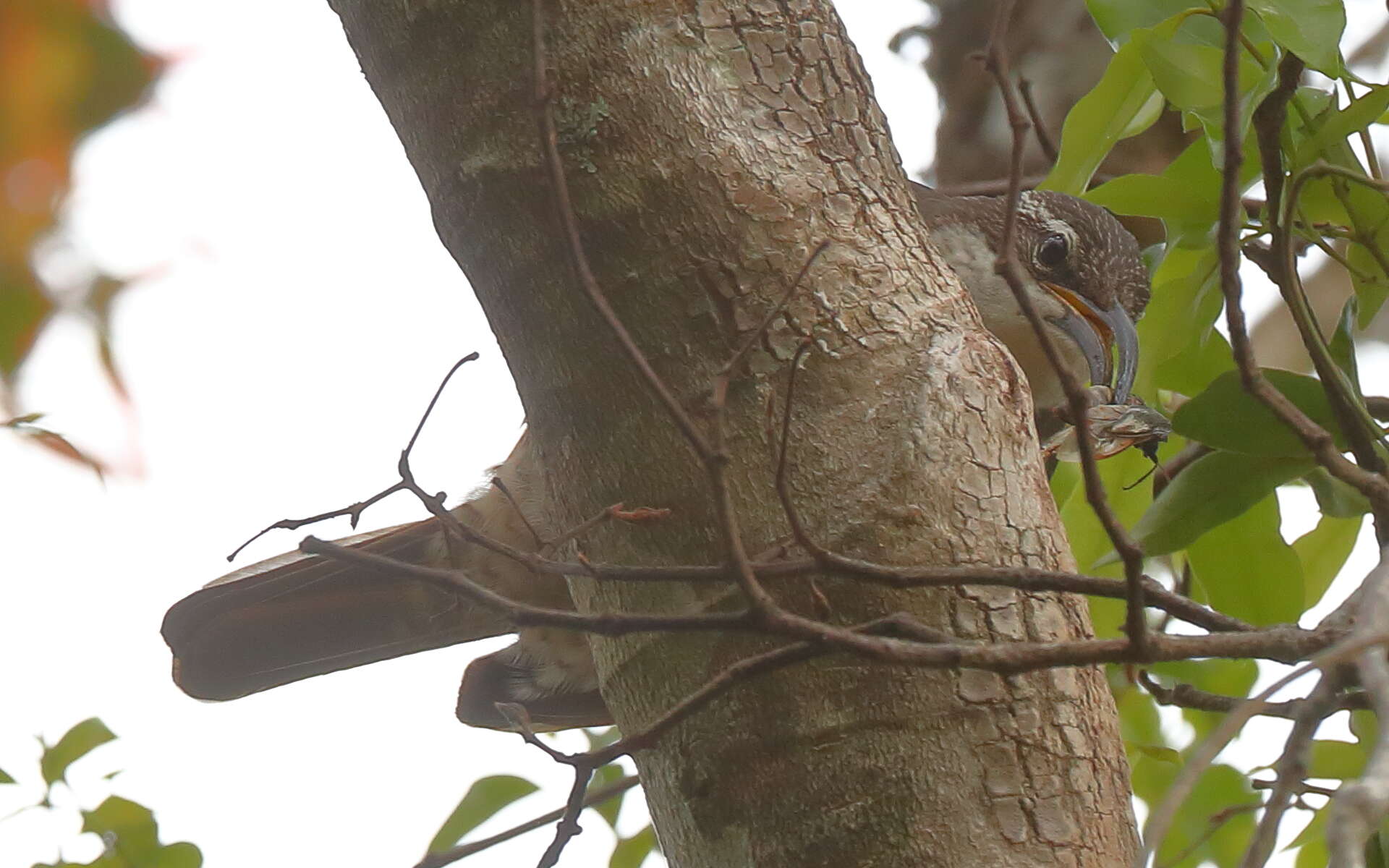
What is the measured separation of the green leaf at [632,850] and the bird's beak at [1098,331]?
982mm

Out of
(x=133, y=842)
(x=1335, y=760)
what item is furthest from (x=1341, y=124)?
(x=133, y=842)

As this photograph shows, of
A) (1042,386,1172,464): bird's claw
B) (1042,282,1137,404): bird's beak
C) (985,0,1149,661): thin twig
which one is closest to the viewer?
(985,0,1149,661): thin twig

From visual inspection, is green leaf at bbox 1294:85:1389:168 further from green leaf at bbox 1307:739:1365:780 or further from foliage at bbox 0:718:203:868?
foliage at bbox 0:718:203:868

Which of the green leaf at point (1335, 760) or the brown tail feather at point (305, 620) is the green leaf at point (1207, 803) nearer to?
the green leaf at point (1335, 760)

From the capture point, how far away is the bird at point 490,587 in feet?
6.66

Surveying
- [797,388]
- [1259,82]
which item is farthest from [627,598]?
[1259,82]

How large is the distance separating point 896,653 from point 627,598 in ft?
1.40

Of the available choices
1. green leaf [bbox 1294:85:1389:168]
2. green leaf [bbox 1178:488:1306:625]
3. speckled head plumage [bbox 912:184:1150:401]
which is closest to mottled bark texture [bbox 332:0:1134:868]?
green leaf [bbox 1178:488:1306:625]

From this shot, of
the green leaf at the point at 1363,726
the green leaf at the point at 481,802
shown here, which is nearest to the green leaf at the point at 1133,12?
the green leaf at the point at 1363,726

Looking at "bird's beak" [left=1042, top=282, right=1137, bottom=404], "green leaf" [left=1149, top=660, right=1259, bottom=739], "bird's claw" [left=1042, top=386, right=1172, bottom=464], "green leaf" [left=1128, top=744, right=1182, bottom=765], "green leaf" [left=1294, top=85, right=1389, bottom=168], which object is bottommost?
"green leaf" [left=1128, top=744, right=1182, bottom=765]

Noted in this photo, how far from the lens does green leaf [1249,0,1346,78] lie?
1.10 metres

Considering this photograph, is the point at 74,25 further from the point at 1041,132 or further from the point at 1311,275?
the point at 1311,275

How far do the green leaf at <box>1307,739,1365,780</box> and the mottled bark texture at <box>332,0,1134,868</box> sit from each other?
0.26 meters

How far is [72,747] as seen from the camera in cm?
175
